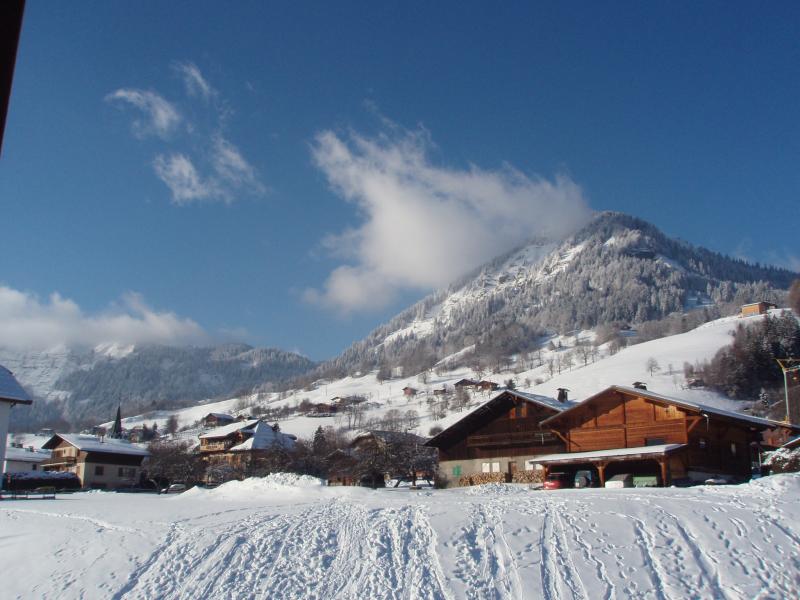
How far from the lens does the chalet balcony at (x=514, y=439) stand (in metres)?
48.1

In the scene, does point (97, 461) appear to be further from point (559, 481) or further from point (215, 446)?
point (559, 481)

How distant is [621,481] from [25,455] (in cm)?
7935

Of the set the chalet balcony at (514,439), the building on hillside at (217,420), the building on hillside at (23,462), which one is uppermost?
the building on hillside at (217,420)

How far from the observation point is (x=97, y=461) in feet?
244

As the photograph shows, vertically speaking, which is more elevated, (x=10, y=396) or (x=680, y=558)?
(x=10, y=396)

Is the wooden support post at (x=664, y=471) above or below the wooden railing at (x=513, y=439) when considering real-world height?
below

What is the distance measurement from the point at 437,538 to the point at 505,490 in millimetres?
19017

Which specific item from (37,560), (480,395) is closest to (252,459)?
(37,560)

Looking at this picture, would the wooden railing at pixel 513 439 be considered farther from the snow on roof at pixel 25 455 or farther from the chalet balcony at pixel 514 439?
the snow on roof at pixel 25 455

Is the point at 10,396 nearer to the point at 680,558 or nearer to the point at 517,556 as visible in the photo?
the point at 517,556

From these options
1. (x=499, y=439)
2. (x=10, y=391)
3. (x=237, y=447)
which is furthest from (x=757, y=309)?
(x=10, y=391)

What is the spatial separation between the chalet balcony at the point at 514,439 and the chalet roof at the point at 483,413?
3.01ft

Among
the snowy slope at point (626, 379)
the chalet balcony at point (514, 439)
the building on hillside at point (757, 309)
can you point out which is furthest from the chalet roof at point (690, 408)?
the building on hillside at point (757, 309)

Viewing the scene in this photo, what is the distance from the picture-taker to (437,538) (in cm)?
1972
